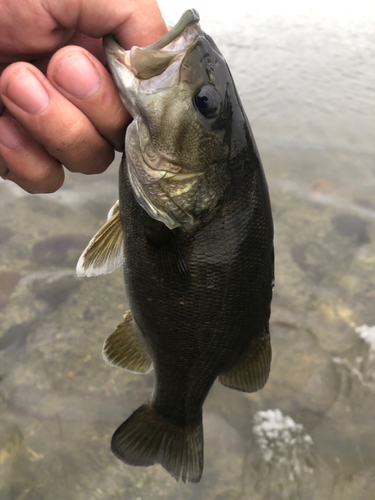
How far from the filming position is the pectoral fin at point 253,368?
6.58ft

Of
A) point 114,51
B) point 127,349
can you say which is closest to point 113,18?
point 114,51

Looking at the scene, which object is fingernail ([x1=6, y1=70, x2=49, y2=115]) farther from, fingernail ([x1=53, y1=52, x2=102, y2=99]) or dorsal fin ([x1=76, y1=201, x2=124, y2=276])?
dorsal fin ([x1=76, y1=201, x2=124, y2=276])

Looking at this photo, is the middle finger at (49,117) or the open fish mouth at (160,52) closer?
the open fish mouth at (160,52)

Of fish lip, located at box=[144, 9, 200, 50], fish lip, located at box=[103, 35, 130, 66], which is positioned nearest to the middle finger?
fish lip, located at box=[103, 35, 130, 66]

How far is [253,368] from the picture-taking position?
205 centimetres

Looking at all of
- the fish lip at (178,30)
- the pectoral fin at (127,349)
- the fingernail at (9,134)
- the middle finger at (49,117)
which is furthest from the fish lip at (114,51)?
the pectoral fin at (127,349)

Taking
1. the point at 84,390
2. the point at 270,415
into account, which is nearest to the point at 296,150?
the point at 270,415

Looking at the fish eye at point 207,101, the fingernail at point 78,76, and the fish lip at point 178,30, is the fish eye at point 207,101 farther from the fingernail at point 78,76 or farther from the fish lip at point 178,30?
the fingernail at point 78,76

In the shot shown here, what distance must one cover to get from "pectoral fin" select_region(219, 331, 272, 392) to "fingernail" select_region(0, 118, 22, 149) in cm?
145

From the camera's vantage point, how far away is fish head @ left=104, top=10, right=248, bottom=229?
1458 mm

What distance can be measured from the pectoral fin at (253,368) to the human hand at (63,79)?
118 cm

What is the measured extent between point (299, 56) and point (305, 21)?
3.61 meters

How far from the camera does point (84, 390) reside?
10.0 feet

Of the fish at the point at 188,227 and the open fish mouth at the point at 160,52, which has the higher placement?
the open fish mouth at the point at 160,52
